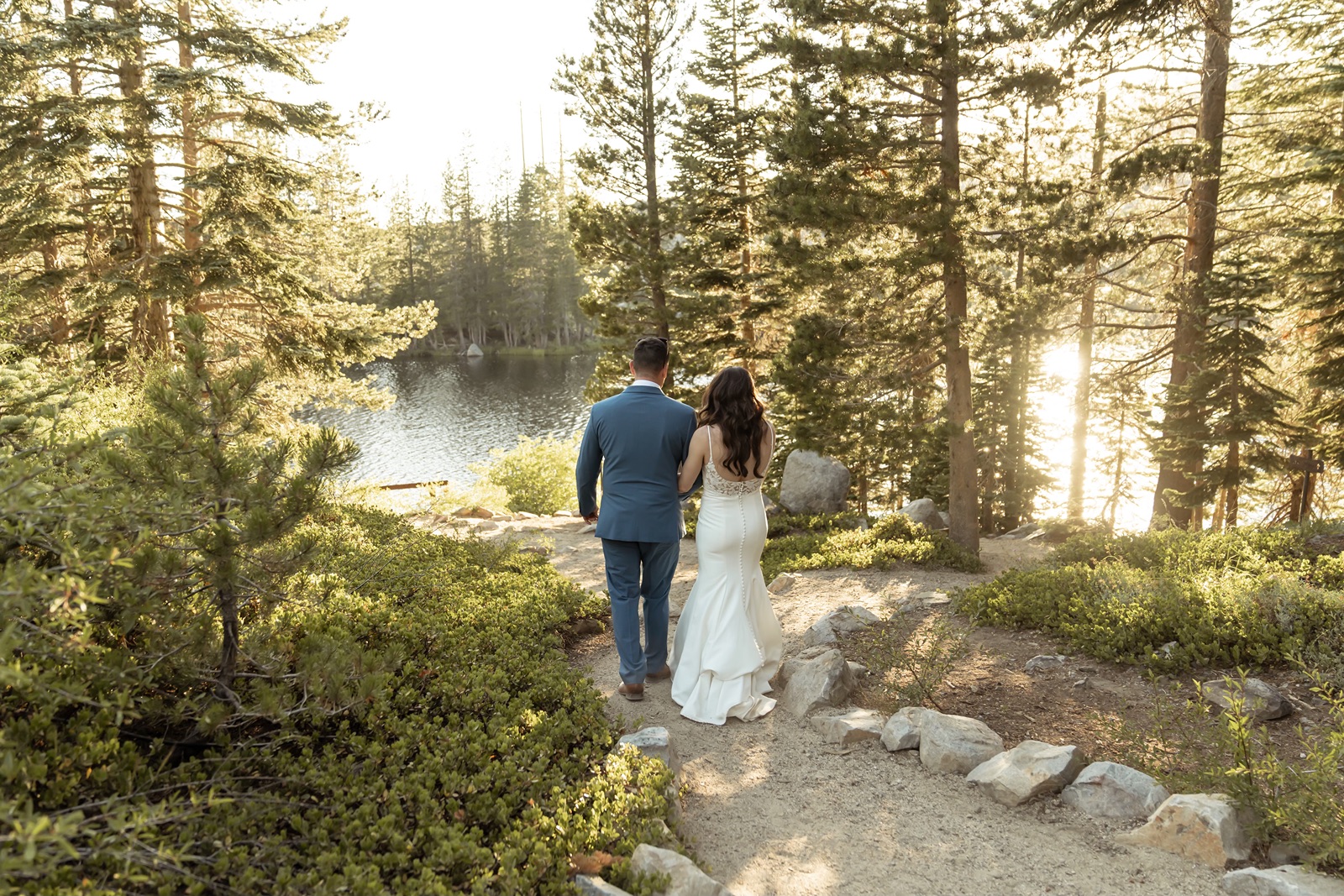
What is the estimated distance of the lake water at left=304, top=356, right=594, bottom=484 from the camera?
29.4m

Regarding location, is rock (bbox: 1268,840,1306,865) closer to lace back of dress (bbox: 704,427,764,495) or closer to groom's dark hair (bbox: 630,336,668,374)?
lace back of dress (bbox: 704,427,764,495)

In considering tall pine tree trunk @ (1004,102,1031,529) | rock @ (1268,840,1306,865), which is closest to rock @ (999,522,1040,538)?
tall pine tree trunk @ (1004,102,1031,529)

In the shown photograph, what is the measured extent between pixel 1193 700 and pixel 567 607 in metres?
4.60

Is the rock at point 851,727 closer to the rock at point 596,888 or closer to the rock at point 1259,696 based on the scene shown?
the rock at point 1259,696

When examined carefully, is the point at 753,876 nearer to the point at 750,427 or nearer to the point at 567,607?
the point at 750,427

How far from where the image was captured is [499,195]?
199 feet

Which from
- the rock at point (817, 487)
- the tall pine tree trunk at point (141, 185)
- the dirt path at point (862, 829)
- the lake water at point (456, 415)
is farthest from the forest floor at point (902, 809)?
the lake water at point (456, 415)

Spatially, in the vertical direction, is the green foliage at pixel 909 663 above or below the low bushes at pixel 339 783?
below

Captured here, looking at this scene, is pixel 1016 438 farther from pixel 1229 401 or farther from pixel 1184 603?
pixel 1184 603

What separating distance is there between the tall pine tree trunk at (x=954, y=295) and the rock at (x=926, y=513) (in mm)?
2189

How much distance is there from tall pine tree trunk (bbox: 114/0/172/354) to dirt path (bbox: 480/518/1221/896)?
858 cm

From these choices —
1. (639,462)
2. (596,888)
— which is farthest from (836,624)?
(596,888)

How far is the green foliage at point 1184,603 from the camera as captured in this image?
5.10 m

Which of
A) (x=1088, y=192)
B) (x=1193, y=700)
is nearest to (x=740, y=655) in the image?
(x=1193, y=700)
